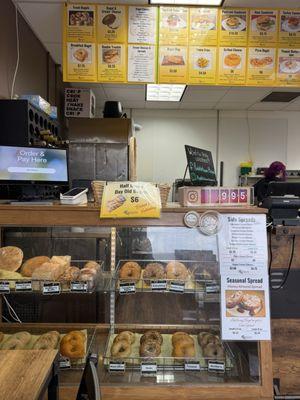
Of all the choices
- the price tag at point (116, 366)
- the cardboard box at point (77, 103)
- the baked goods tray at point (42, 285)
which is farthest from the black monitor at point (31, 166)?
the cardboard box at point (77, 103)

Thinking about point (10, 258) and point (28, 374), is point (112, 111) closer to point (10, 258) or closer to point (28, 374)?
point (10, 258)

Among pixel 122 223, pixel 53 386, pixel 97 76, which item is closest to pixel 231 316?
pixel 122 223

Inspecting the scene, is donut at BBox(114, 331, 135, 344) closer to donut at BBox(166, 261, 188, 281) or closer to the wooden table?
donut at BBox(166, 261, 188, 281)

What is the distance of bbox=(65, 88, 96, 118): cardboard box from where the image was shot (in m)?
4.27

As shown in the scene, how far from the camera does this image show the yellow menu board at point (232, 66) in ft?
8.72

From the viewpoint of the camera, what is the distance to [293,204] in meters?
1.92

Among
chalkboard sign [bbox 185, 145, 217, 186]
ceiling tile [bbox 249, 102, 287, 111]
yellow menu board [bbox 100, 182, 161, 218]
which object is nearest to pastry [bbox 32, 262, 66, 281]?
yellow menu board [bbox 100, 182, 161, 218]

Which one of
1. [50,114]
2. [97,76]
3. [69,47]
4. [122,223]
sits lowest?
[122,223]

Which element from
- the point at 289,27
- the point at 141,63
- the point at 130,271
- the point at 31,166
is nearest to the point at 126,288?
the point at 130,271

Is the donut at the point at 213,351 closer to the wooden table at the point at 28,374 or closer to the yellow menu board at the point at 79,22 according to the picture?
the wooden table at the point at 28,374

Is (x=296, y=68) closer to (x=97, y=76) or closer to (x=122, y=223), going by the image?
(x=97, y=76)

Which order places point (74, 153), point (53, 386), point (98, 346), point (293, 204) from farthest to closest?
point (74, 153) → point (293, 204) → point (98, 346) → point (53, 386)

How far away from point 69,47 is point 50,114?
2.19 feet

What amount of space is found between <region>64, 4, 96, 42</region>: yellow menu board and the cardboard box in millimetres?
1666
